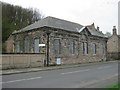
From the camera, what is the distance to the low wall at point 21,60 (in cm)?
2136

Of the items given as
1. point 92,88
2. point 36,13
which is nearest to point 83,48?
point 92,88

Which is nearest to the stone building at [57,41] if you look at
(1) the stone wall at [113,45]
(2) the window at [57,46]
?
(2) the window at [57,46]

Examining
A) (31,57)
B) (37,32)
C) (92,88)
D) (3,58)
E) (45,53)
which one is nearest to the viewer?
(92,88)

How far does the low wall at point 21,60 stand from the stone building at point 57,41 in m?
1.88

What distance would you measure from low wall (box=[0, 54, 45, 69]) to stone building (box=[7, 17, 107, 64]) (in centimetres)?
188

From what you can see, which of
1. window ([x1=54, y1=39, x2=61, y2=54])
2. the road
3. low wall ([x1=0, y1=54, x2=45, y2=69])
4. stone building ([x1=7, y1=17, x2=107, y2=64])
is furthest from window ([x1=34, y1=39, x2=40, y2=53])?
the road

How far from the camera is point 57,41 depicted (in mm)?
29609

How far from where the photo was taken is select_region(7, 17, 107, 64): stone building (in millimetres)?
28159

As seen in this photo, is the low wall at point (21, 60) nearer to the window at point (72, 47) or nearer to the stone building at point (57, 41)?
the stone building at point (57, 41)

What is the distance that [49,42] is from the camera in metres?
27.9

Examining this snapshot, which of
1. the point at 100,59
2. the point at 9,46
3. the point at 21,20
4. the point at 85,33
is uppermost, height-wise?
the point at 21,20

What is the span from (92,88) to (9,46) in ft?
100

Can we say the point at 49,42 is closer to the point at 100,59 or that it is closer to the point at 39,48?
the point at 39,48

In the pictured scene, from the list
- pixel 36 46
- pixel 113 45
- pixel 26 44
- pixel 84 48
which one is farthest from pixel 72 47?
pixel 113 45
